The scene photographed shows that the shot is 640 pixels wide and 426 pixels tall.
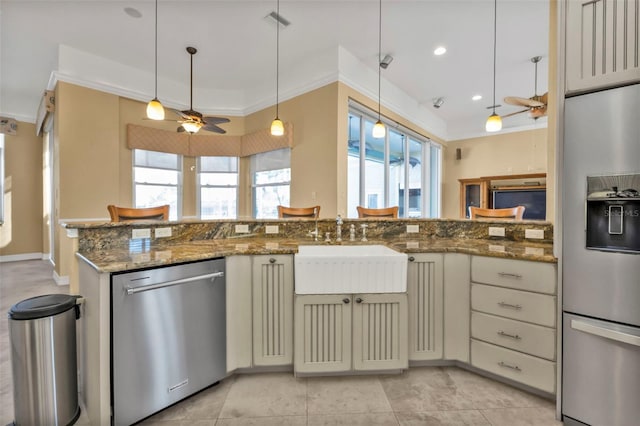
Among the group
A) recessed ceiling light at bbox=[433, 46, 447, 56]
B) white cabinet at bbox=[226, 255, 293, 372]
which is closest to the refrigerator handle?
white cabinet at bbox=[226, 255, 293, 372]

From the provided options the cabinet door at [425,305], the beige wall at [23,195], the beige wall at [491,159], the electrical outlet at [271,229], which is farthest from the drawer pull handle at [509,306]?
the beige wall at [23,195]

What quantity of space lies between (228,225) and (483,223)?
2.15 metres

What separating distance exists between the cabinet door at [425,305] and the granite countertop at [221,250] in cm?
10

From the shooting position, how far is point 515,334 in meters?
1.64

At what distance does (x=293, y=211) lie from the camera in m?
2.97

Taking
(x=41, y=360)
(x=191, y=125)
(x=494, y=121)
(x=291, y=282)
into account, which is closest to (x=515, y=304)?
(x=291, y=282)

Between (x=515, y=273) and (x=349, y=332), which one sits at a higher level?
(x=515, y=273)

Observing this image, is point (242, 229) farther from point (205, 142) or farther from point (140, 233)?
point (205, 142)

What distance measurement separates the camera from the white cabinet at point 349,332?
5.67 feet

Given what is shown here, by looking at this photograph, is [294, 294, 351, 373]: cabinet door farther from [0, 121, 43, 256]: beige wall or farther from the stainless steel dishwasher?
[0, 121, 43, 256]: beige wall

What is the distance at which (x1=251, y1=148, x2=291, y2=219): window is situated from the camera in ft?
15.8

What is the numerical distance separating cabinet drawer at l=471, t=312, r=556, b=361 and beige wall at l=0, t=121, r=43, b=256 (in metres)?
8.29

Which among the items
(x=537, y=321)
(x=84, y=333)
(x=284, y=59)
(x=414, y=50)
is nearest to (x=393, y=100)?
(x=414, y=50)

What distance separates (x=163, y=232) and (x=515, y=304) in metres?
2.43
